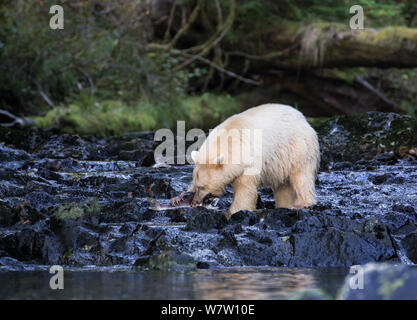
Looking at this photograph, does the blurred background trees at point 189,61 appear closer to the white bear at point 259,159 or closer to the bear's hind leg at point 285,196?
the bear's hind leg at point 285,196

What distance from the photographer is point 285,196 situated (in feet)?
25.7

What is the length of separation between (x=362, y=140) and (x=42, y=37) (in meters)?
7.35

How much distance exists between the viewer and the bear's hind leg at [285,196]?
775 cm

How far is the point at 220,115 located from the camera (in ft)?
55.7

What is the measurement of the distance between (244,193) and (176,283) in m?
2.47

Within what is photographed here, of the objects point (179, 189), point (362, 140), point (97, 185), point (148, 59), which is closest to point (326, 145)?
point (362, 140)

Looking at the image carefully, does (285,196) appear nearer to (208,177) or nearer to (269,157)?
(269,157)

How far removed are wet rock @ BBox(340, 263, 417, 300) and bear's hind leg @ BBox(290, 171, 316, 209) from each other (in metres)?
2.17

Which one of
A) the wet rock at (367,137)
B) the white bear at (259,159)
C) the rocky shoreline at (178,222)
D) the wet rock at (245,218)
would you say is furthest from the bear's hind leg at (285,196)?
the wet rock at (367,137)

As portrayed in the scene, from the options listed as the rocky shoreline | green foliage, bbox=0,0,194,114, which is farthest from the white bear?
green foliage, bbox=0,0,194,114

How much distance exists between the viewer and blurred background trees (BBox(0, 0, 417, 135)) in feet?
46.6

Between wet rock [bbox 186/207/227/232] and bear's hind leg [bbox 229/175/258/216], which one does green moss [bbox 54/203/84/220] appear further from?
bear's hind leg [bbox 229/175/258/216]

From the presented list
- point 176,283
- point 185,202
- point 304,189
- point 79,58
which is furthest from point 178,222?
point 79,58

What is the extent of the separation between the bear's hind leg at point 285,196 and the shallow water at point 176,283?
99.4 inches
